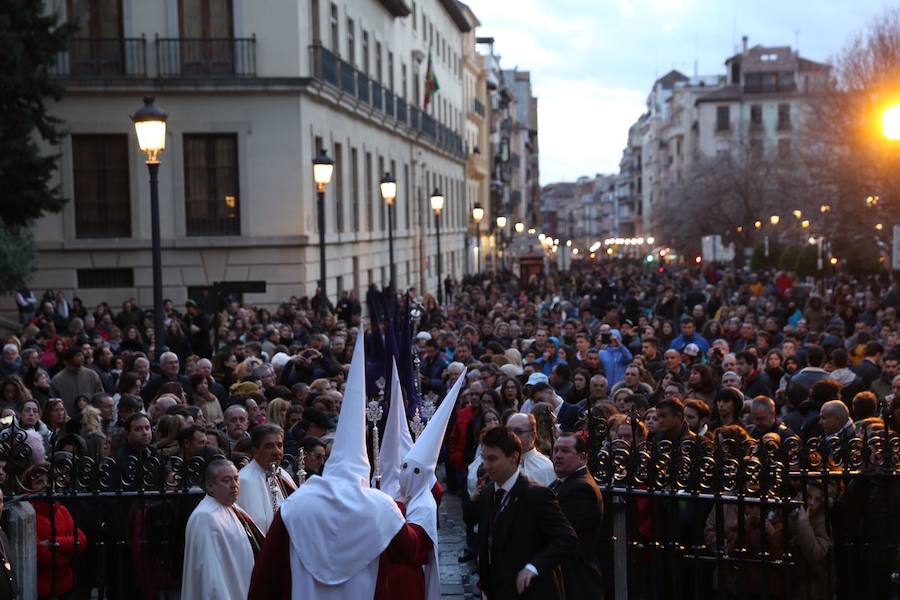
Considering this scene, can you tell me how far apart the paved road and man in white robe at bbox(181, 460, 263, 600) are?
353cm

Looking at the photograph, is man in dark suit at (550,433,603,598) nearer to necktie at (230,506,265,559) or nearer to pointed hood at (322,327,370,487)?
pointed hood at (322,327,370,487)

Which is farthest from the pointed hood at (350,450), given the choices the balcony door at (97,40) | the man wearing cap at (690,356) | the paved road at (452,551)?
the balcony door at (97,40)

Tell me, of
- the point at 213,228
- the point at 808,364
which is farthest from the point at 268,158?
the point at 808,364

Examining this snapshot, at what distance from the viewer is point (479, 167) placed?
260ft

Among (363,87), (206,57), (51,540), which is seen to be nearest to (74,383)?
(51,540)

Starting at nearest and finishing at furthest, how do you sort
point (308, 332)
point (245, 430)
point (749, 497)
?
point (749, 497), point (245, 430), point (308, 332)

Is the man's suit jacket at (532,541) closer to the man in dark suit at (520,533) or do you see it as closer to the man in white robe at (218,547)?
the man in dark suit at (520,533)

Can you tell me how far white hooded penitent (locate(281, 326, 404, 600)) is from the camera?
616 centimetres

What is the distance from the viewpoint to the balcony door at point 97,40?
3012 centimetres

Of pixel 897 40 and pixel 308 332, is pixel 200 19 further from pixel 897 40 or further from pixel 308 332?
pixel 897 40

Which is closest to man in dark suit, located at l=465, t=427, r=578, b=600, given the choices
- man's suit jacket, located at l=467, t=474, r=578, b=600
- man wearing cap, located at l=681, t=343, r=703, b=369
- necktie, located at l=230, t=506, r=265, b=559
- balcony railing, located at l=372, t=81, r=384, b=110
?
man's suit jacket, located at l=467, t=474, r=578, b=600

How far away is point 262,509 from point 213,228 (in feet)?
78.0

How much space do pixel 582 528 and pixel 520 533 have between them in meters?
0.57

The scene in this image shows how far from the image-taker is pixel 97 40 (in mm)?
30109
